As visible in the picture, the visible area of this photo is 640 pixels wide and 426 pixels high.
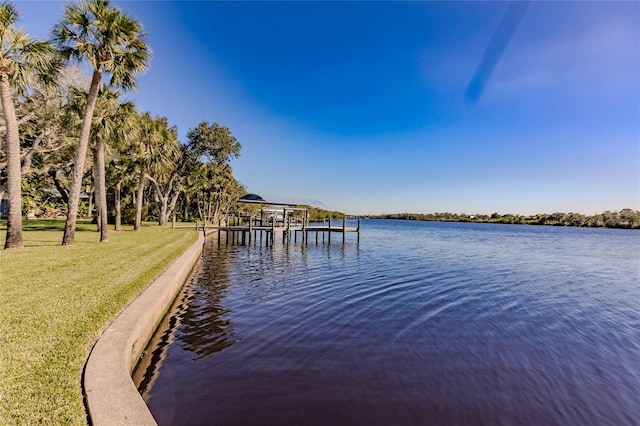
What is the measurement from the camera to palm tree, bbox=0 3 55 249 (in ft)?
39.4

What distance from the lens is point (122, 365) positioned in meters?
4.28

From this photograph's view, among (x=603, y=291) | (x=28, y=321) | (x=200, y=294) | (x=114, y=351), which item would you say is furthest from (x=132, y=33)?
(x=603, y=291)

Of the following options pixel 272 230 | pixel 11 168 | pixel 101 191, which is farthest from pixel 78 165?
pixel 272 230

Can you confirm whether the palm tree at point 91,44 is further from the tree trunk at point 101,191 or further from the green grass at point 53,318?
the green grass at point 53,318

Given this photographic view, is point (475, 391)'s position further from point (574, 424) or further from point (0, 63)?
point (0, 63)

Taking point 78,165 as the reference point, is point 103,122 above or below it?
above

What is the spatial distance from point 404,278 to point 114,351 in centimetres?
1259

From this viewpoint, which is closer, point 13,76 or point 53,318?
point 53,318

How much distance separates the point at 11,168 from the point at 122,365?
41.6 feet

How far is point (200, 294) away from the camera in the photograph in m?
10.9

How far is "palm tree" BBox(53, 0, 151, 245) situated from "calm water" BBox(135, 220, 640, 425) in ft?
24.1

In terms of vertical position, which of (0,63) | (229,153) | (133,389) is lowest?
(133,389)

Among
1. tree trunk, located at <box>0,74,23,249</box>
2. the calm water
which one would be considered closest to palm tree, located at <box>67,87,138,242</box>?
tree trunk, located at <box>0,74,23,249</box>

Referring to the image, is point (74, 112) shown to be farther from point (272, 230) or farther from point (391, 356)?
point (391, 356)
